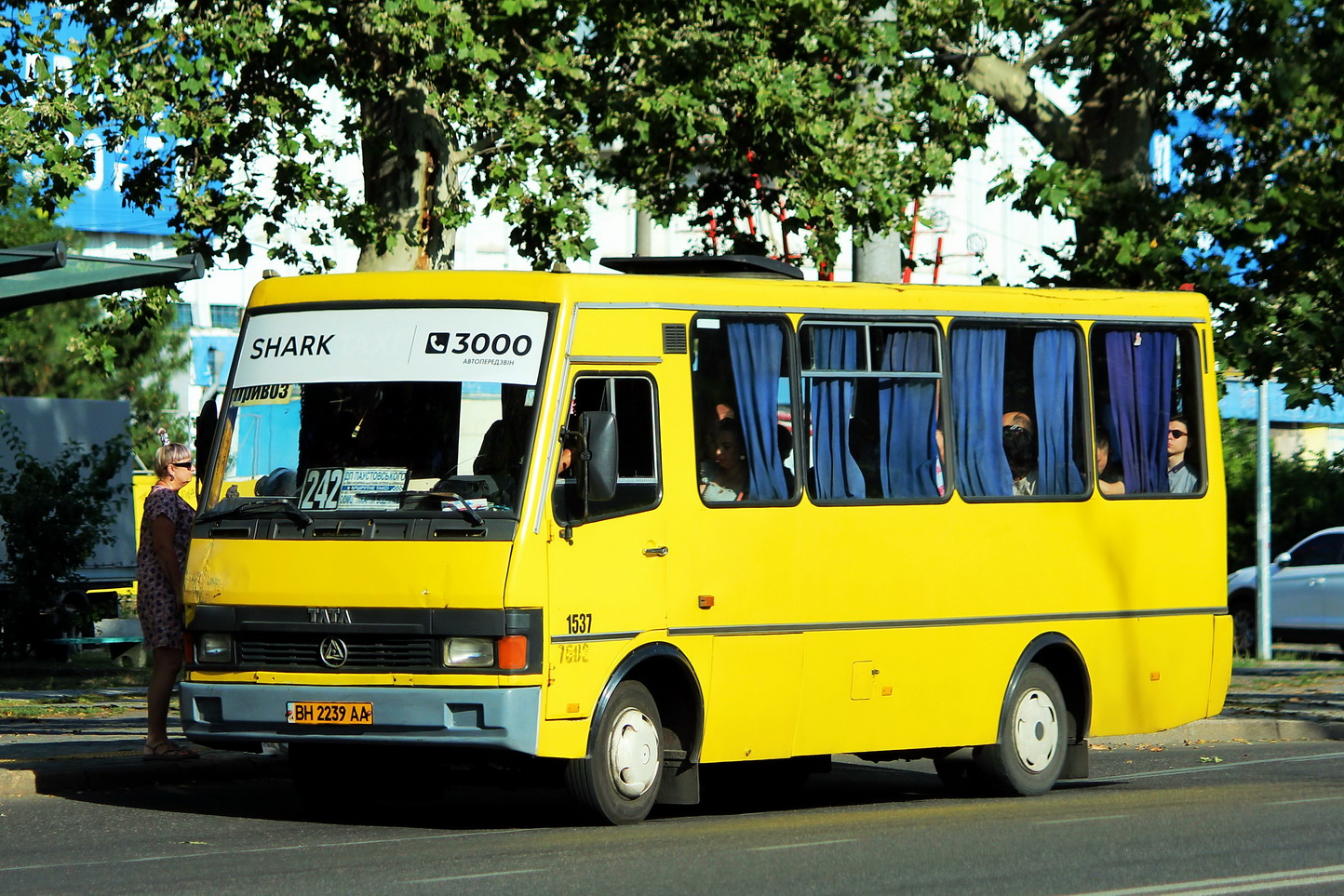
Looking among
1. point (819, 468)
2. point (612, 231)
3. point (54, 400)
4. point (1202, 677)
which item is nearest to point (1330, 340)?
point (1202, 677)

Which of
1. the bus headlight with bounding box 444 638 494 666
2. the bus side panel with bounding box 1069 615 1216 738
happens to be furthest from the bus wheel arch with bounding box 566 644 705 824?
the bus side panel with bounding box 1069 615 1216 738

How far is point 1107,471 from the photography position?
13680 millimetres

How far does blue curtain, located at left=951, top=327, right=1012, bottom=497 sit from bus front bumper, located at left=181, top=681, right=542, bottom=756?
3.56 m

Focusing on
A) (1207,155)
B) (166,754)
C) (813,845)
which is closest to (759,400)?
(813,845)

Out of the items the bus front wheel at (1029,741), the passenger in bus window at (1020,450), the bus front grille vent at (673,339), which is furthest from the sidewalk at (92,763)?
the passenger in bus window at (1020,450)

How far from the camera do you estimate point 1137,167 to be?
19.2 meters

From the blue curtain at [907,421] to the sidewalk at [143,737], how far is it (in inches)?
165

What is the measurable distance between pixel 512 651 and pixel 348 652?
83 cm

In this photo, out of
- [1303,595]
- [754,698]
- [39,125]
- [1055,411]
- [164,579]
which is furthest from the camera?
[1303,595]

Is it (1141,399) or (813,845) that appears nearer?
(813,845)

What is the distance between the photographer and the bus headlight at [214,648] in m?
10.9

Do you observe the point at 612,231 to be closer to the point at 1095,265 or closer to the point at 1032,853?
the point at 1095,265

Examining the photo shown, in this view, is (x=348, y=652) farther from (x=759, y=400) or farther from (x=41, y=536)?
(x=41, y=536)

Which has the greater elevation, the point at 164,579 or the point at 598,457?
the point at 598,457
